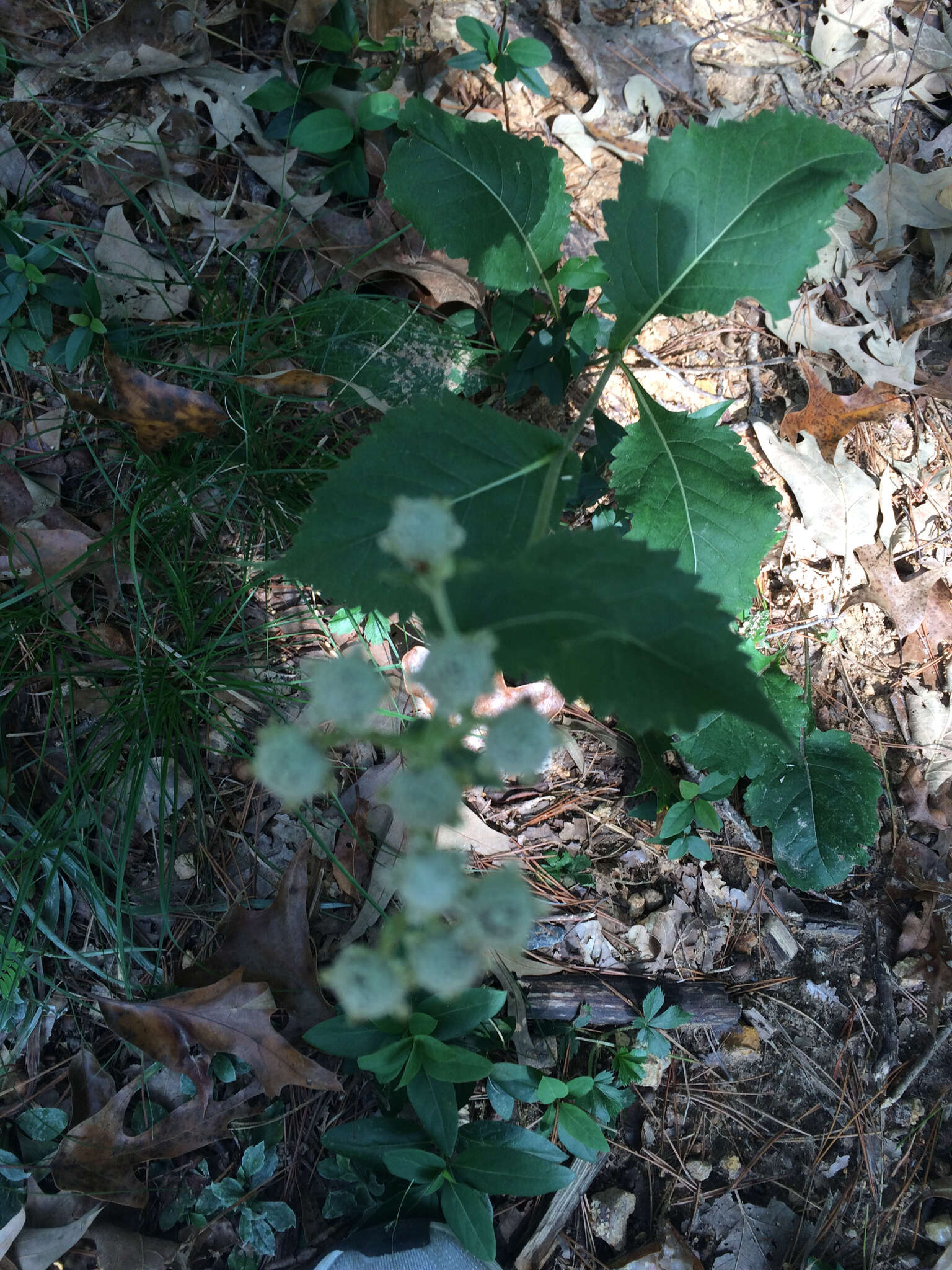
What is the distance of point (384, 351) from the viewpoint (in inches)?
109

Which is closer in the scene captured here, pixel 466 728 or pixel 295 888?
pixel 466 728

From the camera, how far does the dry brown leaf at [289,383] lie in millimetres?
2625

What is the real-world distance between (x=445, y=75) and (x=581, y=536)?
8.29ft

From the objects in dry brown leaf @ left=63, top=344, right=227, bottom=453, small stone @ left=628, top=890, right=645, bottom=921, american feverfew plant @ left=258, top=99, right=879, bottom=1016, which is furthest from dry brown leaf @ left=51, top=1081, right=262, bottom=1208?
dry brown leaf @ left=63, top=344, right=227, bottom=453

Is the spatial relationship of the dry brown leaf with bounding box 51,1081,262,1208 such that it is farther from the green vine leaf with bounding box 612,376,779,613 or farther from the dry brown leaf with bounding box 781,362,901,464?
the dry brown leaf with bounding box 781,362,901,464

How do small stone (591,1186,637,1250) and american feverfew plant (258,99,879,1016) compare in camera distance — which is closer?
american feverfew plant (258,99,879,1016)

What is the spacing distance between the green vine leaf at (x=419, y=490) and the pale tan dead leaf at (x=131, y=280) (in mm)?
1296

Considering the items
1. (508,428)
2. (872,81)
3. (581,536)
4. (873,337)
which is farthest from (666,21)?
(581,536)

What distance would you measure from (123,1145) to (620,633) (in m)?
2.03

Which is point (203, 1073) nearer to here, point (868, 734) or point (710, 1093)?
point (710, 1093)

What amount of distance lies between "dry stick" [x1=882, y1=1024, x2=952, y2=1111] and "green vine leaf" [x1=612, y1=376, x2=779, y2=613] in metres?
1.52

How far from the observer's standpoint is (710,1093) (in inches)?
101

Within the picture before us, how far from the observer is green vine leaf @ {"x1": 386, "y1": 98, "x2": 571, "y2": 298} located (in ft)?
7.99

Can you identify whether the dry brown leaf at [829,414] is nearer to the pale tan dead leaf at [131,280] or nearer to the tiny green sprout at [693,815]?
the tiny green sprout at [693,815]
